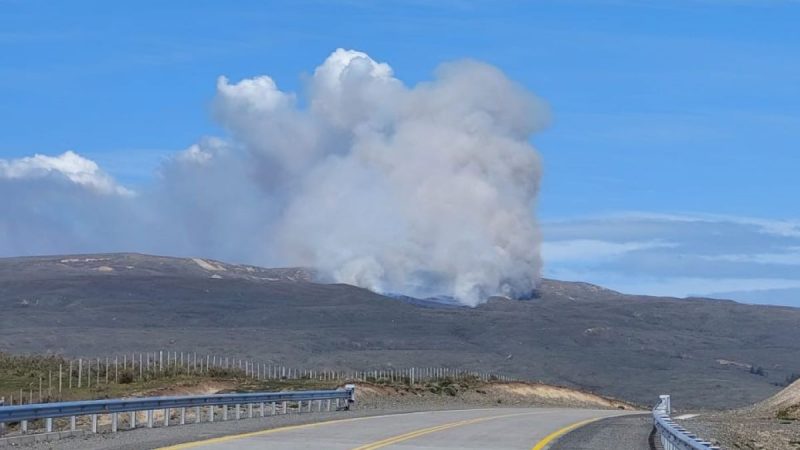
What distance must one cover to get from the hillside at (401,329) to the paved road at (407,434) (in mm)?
54008

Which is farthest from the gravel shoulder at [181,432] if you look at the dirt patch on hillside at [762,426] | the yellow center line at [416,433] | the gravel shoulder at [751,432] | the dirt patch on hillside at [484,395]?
the dirt patch on hillside at [484,395]

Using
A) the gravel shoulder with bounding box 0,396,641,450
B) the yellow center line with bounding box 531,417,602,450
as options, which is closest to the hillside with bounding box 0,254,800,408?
the yellow center line with bounding box 531,417,602,450

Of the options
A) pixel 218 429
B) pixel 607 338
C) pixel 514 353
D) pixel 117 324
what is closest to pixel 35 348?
pixel 117 324

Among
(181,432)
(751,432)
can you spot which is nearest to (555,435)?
(751,432)

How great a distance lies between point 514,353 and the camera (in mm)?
121938

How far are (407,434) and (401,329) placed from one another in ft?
341

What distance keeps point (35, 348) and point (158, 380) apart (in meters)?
46.7

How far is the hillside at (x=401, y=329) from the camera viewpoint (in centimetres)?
10694

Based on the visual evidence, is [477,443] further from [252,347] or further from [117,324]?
[117,324]

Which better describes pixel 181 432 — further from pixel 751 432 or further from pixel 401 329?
pixel 401 329

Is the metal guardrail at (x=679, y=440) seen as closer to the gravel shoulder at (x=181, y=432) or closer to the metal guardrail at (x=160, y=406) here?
the gravel shoulder at (x=181, y=432)

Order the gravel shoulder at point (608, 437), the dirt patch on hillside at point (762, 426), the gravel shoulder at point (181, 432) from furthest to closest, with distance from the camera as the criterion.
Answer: the dirt patch on hillside at point (762, 426)
the gravel shoulder at point (608, 437)
the gravel shoulder at point (181, 432)

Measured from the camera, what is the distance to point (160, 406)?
33.6 metres

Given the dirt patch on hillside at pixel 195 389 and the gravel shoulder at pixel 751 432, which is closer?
the gravel shoulder at pixel 751 432
